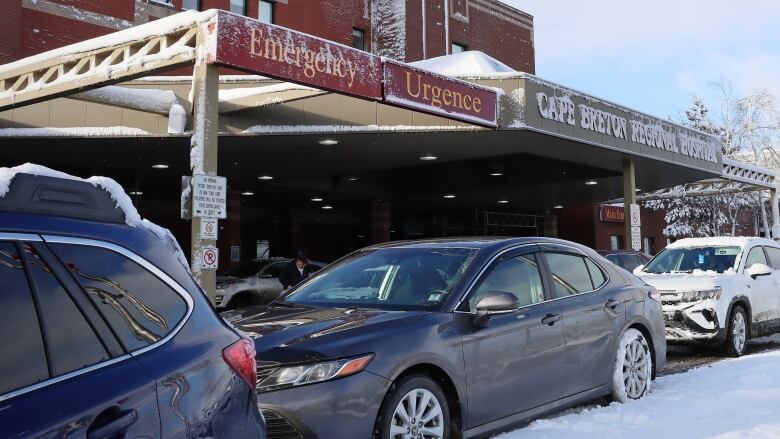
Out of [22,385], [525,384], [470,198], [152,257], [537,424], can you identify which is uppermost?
[470,198]

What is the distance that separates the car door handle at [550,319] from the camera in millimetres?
5468

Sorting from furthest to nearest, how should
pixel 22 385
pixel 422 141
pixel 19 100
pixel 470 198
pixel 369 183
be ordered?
pixel 470 198
pixel 369 183
pixel 422 141
pixel 19 100
pixel 22 385

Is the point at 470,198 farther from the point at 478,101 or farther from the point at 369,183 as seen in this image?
the point at 478,101

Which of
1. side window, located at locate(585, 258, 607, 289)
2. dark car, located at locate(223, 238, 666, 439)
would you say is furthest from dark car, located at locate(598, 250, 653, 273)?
side window, located at locate(585, 258, 607, 289)

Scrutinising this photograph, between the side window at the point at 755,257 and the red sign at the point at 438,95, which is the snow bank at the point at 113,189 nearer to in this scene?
the red sign at the point at 438,95

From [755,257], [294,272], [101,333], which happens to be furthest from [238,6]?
[101,333]

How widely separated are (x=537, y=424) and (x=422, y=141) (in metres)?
11.7

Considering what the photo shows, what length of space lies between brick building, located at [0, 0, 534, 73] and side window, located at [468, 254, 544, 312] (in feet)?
50.9

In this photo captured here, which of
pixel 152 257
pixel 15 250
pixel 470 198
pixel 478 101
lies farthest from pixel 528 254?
pixel 470 198

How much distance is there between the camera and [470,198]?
30.1 meters

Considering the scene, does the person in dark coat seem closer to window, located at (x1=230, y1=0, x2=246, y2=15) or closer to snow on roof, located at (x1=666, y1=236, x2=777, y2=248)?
snow on roof, located at (x1=666, y1=236, x2=777, y2=248)

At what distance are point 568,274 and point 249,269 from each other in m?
13.1

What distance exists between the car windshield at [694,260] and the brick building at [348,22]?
15.1 metres

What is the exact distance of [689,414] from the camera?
5676mm
